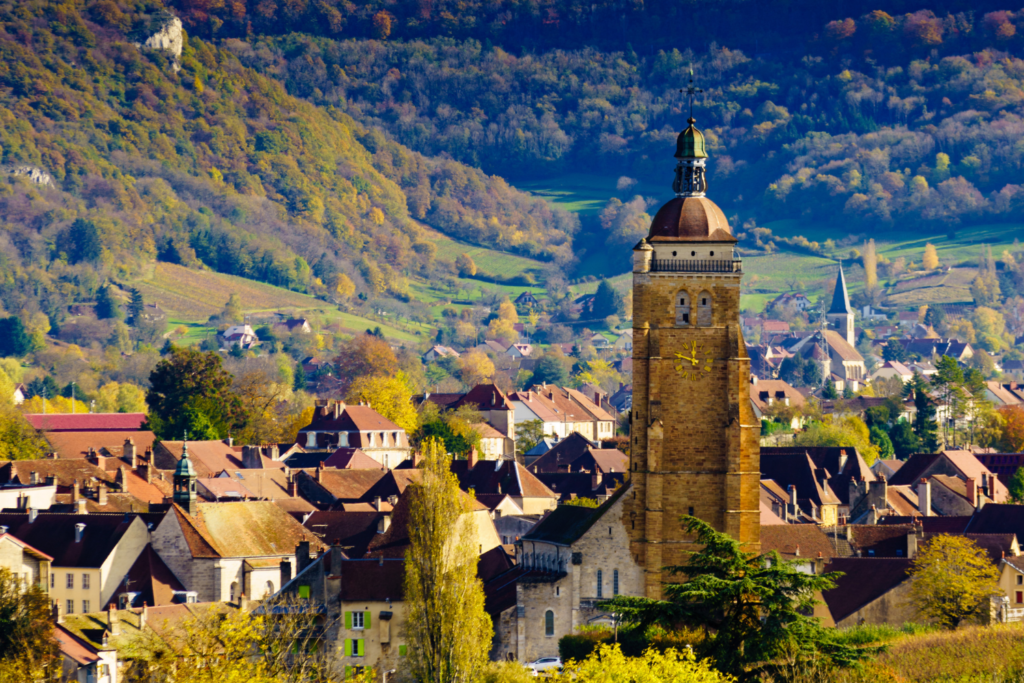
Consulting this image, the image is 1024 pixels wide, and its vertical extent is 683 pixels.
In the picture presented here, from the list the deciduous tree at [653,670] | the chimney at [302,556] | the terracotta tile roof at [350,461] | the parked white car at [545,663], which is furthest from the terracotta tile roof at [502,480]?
the deciduous tree at [653,670]

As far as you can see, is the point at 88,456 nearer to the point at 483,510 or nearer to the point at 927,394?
the point at 483,510

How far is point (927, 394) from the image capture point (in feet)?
513

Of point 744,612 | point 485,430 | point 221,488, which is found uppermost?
point 485,430

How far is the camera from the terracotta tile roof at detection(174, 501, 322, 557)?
75625 mm

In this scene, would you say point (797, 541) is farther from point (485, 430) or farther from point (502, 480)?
point (485, 430)

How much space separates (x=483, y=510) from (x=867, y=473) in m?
35.2

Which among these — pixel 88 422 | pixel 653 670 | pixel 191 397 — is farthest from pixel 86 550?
pixel 88 422

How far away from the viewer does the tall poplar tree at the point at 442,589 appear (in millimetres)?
59656

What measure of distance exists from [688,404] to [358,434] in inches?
2880

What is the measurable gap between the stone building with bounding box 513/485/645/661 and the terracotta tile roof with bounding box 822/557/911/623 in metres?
8.29

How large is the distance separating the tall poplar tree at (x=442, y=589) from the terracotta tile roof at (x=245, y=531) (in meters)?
12.9

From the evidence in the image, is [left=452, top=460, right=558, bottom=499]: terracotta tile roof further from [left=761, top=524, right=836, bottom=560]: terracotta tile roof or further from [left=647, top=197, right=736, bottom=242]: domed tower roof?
[left=647, top=197, right=736, bottom=242]: domed tower roof

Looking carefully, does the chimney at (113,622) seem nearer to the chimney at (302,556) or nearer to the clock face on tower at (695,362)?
the chimney at (302,556)

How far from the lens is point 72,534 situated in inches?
3019
